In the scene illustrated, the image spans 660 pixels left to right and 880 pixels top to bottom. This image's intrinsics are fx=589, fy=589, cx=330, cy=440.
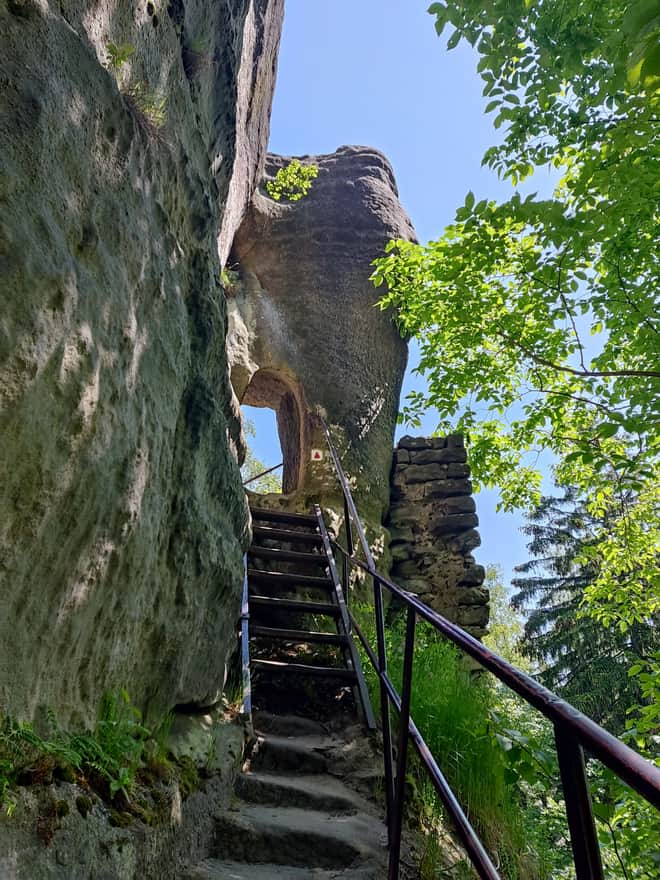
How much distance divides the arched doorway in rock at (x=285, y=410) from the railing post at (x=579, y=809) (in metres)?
6.53

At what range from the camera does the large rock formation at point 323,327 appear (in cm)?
727

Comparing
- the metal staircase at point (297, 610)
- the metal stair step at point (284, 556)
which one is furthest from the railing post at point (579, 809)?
the metal stair step at point (284, 556)

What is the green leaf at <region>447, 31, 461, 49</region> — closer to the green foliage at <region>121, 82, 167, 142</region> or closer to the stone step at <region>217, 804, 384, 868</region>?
the green foliage at <region>121, 82, 167, 142</region>

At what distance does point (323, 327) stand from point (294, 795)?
6.20 meters

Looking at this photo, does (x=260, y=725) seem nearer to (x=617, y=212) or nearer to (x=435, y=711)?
(x=435, y=711)

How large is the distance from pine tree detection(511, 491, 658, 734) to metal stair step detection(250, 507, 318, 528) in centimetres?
606

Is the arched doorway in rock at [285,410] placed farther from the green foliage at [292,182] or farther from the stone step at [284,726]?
the stone step at [284,726]

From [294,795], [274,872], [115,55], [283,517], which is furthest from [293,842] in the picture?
[283,517]

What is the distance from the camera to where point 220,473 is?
3.10m

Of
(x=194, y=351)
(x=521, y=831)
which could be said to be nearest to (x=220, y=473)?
(x=194, y=351)

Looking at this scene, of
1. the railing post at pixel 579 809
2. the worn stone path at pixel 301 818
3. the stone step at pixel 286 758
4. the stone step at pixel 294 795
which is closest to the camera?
the railing post at pixel 579 809

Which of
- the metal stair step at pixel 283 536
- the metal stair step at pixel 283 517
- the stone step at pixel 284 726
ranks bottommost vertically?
the stone step at pixel 284 726

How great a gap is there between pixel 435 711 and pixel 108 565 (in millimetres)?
1905

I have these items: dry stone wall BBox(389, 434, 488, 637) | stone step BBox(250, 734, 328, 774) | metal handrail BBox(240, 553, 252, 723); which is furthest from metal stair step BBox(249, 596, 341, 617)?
dry stone wall BBox(389, 434, 488, 637)
